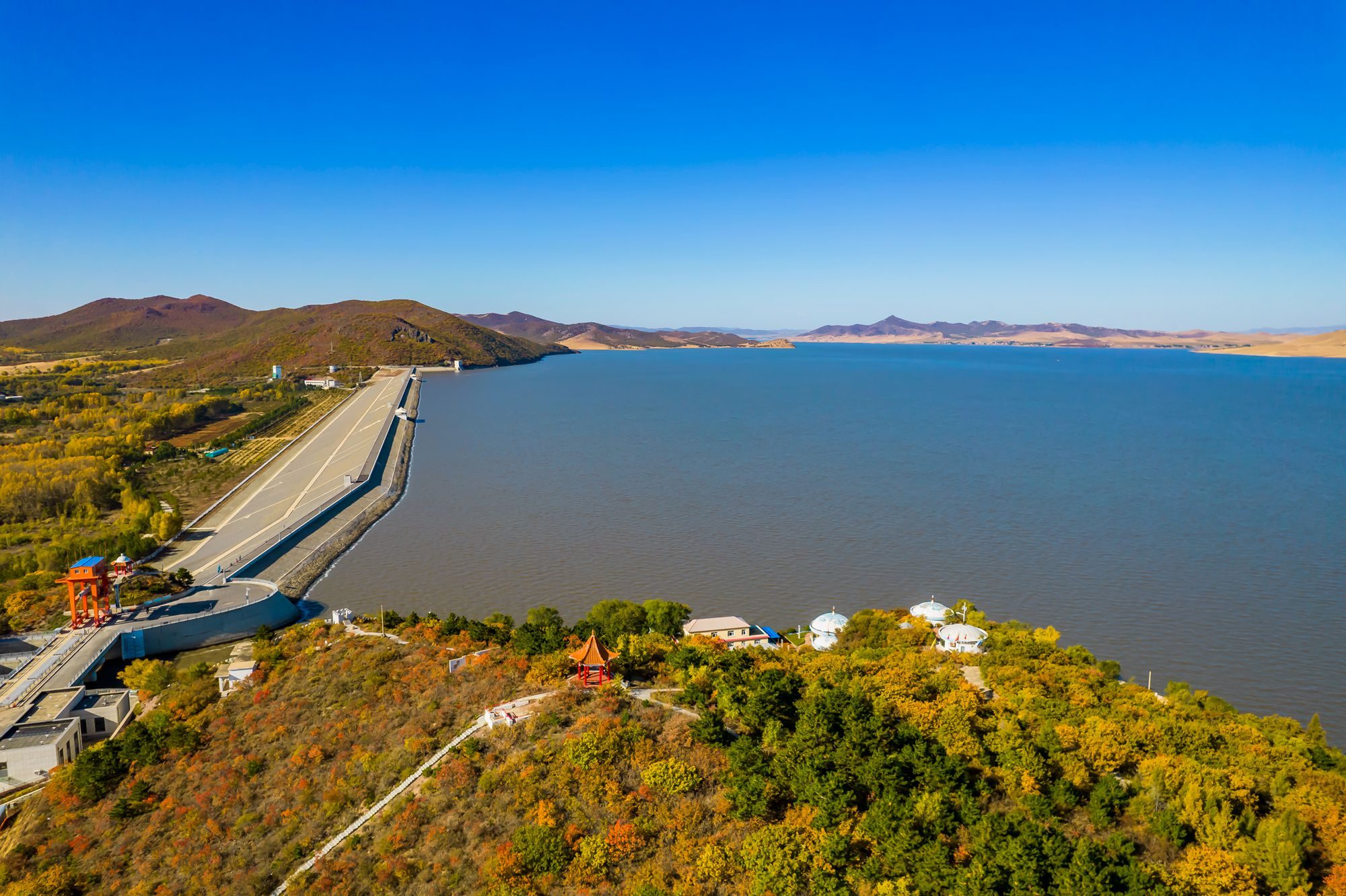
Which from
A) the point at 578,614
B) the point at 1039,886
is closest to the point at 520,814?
the point at 1039,886

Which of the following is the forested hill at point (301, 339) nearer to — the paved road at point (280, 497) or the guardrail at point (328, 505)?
the paved road at point (280, 497)

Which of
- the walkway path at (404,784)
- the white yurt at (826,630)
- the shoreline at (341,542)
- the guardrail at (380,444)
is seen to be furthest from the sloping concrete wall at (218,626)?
the guardrail at (380,444)

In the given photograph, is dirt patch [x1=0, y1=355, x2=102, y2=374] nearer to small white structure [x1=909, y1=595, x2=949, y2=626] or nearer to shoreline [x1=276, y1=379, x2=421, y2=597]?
shoreline [x1=276, y1=379, x2=421, y2=597]

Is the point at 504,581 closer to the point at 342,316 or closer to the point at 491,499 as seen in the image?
the point at 491,499

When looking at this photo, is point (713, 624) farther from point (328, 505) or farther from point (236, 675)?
point (328, 505)

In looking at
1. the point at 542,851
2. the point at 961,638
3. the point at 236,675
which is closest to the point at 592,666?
the point at 542,851
